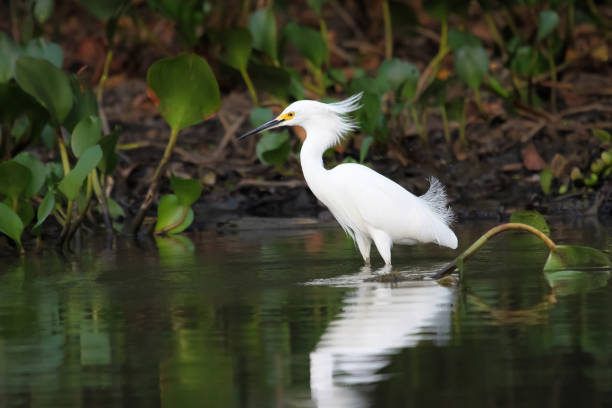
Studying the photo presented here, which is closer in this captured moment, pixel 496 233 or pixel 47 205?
pixel 496 233

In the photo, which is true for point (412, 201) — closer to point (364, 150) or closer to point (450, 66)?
point (364, 150)

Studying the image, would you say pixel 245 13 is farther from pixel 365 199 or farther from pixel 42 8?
pixel 365 199

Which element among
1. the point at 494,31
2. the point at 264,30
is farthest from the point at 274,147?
the point at 494,31

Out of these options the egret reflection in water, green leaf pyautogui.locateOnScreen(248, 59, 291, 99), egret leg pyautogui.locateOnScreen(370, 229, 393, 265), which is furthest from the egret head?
green leaf pyautogui.locateOnScreen(248, 59, 291, 99)

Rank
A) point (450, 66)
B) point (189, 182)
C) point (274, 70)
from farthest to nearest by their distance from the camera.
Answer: point (450, 66) → point (274, 70) → point (189, 182)

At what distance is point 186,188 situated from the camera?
32.7 feet

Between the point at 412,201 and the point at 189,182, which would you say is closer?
the point at 412,201

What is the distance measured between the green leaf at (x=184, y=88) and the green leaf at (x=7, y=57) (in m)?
1.22

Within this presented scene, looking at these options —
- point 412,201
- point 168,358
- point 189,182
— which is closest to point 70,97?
point 189,182

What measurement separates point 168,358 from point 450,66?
38.7ft

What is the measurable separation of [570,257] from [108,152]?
4.22 meters

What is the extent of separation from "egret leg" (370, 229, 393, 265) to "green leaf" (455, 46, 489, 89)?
389 cm

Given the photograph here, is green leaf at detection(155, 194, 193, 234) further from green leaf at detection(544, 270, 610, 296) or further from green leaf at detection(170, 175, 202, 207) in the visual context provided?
green leaf at detection(544, 270, 610, 296)

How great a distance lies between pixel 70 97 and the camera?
29.6 ft
